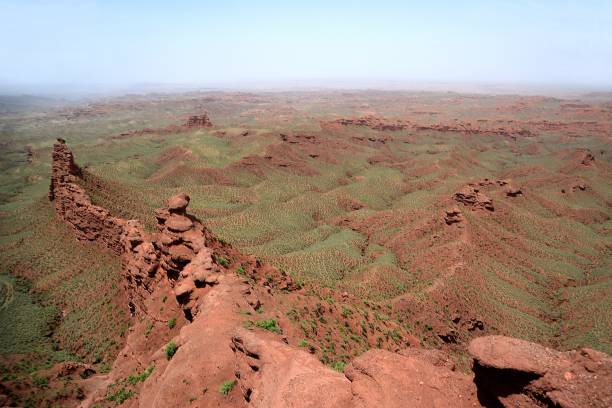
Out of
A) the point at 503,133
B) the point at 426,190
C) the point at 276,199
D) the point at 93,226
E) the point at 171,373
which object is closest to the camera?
the point at 171,373

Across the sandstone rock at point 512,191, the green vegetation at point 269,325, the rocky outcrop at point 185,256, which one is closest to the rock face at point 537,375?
the green vegetation at point 269,325

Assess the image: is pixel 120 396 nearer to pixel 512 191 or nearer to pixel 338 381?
pixel 338 381

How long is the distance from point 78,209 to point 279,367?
45.9 m

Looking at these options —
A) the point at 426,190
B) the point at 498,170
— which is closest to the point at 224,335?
the point at 426,190

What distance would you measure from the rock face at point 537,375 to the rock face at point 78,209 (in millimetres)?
40301

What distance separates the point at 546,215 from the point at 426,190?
30.2m

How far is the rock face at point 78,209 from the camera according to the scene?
46750 millimetres

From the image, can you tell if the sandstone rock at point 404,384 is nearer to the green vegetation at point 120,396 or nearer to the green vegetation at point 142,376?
the green vegetation at point 142,376

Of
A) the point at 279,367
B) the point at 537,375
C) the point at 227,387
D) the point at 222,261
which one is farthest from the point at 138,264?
the point at 537,375

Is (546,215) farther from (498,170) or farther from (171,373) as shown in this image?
(171,373)

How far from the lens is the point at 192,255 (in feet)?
100

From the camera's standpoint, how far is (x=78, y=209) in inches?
2040

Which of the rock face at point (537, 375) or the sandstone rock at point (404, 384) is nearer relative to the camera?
the rock face at point (537, 375)

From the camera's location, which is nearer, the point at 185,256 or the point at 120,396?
the point at 120,396
